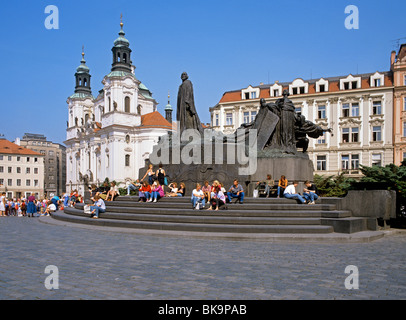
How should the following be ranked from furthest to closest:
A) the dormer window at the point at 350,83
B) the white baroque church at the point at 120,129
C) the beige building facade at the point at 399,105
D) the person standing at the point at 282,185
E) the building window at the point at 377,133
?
1. the white baroque church at the point at 120,129
2. the dormer window at the point at 350,83
3. the building window at the point at 377,133
4. the beige building facade at the point at 399,105
5. the person standing at the point at 282,185

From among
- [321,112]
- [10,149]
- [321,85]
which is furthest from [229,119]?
[10,149]

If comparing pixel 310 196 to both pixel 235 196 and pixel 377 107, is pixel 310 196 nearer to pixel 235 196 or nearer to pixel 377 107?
pixel 235 196

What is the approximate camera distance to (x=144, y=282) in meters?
6.05

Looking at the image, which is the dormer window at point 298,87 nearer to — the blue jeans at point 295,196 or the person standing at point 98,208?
the blue jeans at point 295,196

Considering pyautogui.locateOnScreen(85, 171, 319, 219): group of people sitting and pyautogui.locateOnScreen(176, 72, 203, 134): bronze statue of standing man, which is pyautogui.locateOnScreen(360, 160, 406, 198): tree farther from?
pyautogui.locateOnScreen(176, 72, 203, 134): bronze statue of standing man

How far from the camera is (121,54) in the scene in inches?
3349

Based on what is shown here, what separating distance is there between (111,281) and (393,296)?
4.00 m

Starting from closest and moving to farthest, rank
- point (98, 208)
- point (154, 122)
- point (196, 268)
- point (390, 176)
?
point (196, 268) < point (98, 208) < point (390, 176) < point (154, 122)

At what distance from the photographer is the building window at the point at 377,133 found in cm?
4834

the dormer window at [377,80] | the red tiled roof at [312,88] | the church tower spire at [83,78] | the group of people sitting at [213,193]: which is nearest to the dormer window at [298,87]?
the red tiled roof at [312,88]

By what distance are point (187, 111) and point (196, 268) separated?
10.8 metres

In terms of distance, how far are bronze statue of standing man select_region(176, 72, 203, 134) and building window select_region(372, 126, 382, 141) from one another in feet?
124

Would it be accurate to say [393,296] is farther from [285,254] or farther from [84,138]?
[84,138]

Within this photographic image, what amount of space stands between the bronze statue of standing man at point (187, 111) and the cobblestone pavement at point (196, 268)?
719 centimetres
